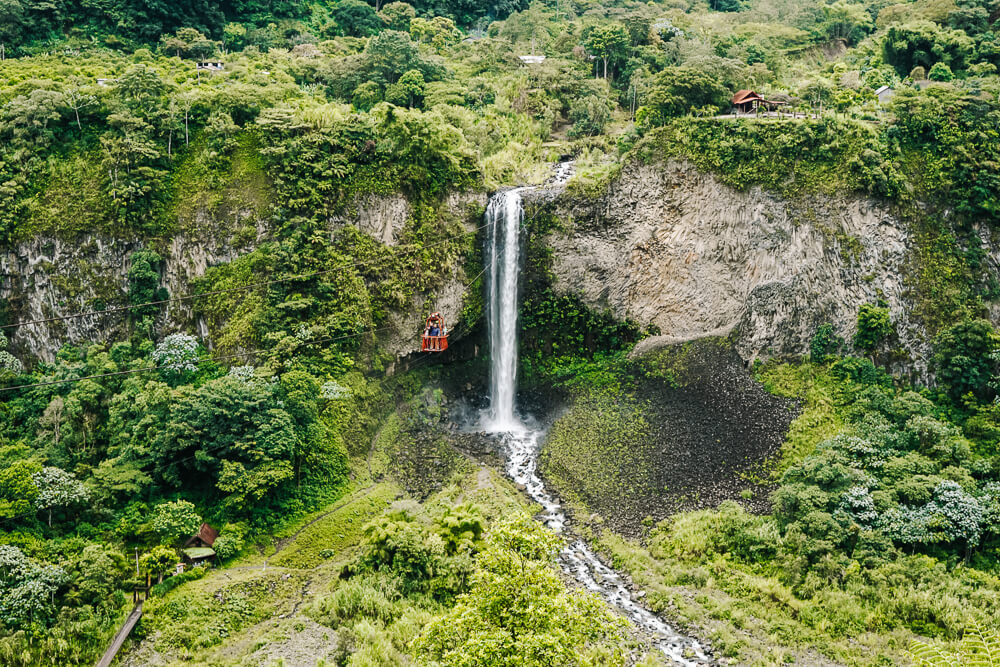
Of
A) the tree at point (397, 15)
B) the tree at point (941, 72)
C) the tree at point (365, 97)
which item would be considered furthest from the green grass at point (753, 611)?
the tree at point (397, 15)

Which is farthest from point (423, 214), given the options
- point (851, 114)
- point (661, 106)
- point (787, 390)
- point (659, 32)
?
point (659, 32)

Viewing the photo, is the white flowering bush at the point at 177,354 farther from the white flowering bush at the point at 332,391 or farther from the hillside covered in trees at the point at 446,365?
the white flowering bush at the point at 332,391

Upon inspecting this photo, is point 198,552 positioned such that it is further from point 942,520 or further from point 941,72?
point 941,72

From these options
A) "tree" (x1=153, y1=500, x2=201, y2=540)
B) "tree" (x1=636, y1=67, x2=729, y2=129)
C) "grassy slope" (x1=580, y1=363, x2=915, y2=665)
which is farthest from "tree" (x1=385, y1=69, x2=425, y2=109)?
"grassy slope" (x1=580, y1=363, x2=915, y2=665)

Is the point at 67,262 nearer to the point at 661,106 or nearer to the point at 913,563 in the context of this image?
the point at 661,106

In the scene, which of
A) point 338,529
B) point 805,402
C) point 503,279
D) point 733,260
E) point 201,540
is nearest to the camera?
point 201,540

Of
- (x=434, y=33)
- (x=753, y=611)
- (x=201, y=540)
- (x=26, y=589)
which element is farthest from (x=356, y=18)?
(x=753, y=611)
